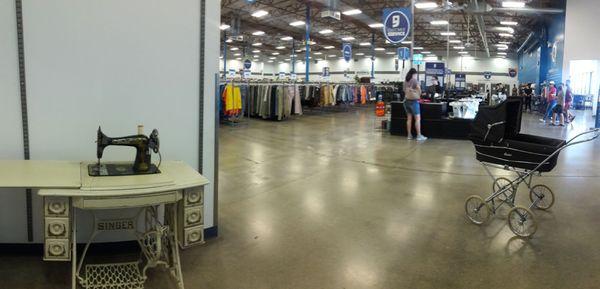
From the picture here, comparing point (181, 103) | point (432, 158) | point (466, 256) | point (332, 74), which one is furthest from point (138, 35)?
point (332, 74)

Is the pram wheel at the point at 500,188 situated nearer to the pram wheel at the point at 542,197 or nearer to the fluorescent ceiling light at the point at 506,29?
the pram wheel at the point at 542,197

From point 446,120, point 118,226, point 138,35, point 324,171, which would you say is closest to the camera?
point 118,226

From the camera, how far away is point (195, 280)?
2.87 metres

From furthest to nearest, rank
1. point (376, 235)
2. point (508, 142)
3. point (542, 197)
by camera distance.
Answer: point (542, 197) → point (508, 142) → point (376, 235)

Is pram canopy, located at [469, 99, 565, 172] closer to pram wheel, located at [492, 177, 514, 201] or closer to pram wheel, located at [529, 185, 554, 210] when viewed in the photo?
pram wheel, located at [492, 177, 514, 201]

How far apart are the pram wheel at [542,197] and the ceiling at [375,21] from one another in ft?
42.1

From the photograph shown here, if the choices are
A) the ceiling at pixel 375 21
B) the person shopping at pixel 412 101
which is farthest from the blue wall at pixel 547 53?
the person shopping at pixel 412 101

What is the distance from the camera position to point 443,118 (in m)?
10.5

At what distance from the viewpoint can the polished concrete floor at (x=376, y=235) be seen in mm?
2941

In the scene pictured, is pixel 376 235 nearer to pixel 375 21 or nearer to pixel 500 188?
pixel 500 188

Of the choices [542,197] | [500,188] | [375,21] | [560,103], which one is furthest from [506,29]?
[500,188]

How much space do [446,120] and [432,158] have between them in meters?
2.99

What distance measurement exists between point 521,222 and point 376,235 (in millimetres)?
1247

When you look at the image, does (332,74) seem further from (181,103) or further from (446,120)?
(181,103)
